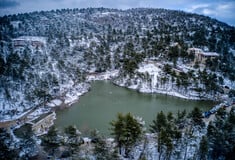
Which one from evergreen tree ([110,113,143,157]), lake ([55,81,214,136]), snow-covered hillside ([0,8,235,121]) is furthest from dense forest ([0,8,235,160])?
lake ([55,81,214,136])

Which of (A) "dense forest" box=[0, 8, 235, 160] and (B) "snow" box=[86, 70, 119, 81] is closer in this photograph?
(A) "dense forest" box=[0, 8, 235, 160]

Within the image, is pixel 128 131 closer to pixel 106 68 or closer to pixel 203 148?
pixel 203 148

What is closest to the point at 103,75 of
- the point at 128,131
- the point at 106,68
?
the point at 106,68

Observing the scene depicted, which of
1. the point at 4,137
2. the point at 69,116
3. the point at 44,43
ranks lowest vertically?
the point at 69,116

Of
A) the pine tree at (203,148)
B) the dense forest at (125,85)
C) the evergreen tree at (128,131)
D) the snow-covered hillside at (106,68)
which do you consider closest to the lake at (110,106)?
the dense forest at (125,85)

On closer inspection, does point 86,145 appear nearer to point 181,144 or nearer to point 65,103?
point 181,144

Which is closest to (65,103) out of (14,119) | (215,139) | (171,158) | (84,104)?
(84,104)

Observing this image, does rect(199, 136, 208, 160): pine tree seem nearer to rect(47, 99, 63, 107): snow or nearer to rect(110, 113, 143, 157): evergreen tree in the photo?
rect(110, 113, 143, 157): evergreen tree

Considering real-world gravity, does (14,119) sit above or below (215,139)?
below

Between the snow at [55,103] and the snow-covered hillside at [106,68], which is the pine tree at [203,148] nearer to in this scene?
the snow-covered hillside at [106,68]
